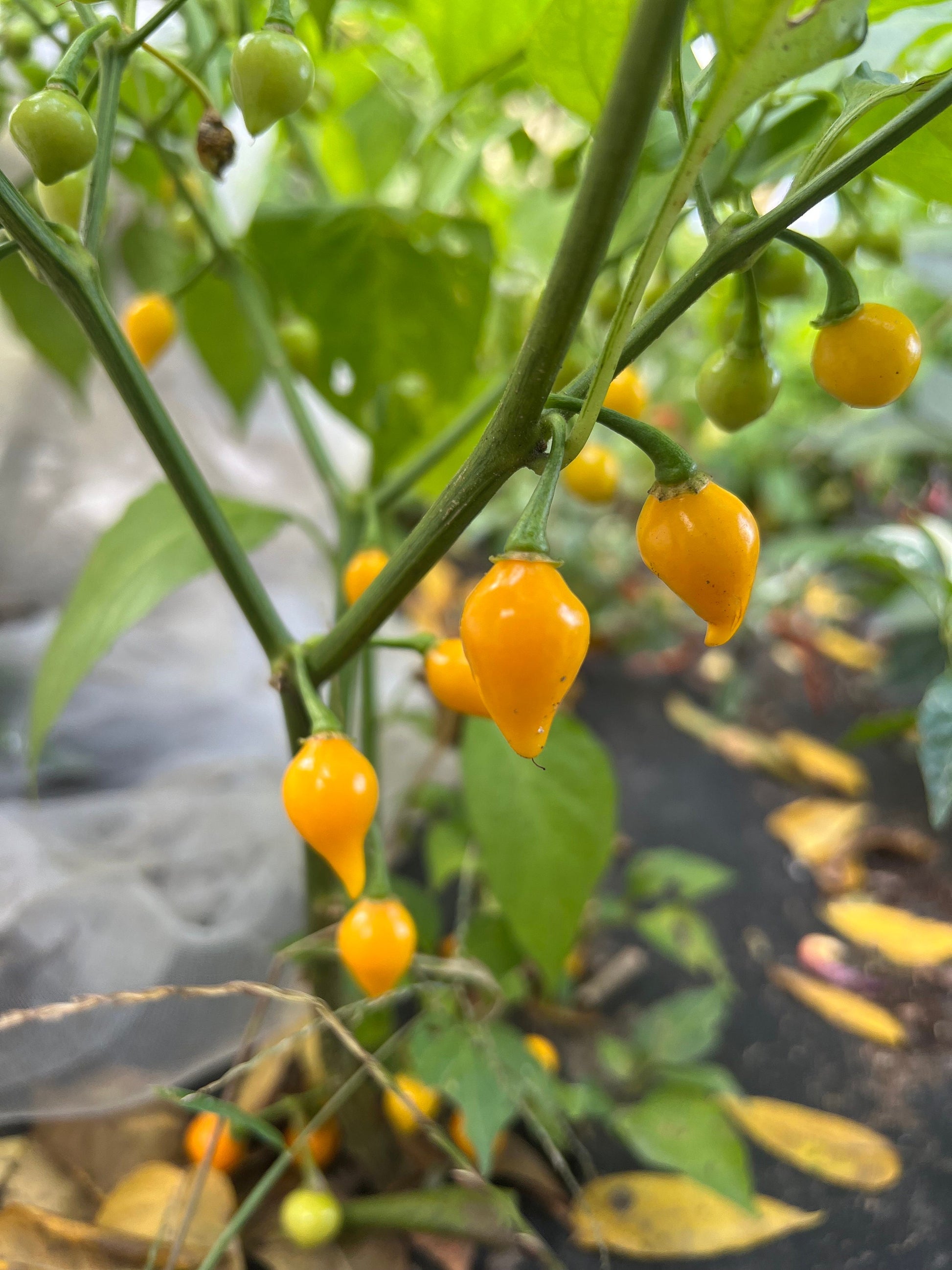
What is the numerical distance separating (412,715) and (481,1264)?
1.26 ft

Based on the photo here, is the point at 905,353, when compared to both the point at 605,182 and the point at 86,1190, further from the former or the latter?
the point at 86,1190

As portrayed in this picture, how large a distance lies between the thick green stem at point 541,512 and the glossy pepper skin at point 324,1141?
45cm

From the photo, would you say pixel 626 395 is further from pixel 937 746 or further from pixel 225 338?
pixel 225 338

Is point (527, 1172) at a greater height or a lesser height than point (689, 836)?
greater

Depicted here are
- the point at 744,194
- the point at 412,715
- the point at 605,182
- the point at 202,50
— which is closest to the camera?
the point at 605,182

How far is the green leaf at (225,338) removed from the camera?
61cm

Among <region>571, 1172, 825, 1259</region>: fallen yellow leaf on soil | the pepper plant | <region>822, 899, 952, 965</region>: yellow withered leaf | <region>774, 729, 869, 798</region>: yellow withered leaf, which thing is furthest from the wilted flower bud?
<region>774, 729, 869, 798</region>: yellow withered leaf

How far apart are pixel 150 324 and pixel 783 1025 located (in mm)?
692

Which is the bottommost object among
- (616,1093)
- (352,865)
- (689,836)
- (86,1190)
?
(689,836)

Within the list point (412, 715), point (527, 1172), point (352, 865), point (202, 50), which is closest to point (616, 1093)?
point (527, 1172)

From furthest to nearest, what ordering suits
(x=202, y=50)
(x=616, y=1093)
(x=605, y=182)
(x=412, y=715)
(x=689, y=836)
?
(x=689, y=836), (x=412, y=715), (x=616, y=1093), (x=202, y=50), (x=605, y=182)

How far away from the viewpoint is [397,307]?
1.56 ft

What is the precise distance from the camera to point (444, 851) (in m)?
0.69

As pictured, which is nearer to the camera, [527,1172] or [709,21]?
[709,21]
